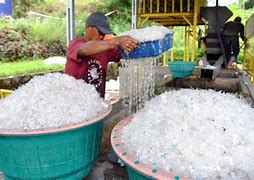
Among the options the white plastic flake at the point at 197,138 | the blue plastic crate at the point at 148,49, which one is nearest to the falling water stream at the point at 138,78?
the blue plastic crate at the point at 148,49

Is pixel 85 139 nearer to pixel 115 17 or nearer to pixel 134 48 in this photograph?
pixel 134 48

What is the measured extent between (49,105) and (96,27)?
752 millimetres

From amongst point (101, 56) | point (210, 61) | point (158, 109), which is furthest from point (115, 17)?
point (158, 109)

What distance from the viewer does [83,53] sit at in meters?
1.86

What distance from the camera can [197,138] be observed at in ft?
3.63

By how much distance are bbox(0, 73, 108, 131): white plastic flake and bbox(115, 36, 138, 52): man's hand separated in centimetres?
35

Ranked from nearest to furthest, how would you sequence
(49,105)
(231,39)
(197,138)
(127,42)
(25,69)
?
(197,138)
(49,105)
(127,42)
(231,39)
(25,69)

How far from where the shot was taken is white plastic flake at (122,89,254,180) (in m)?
1.01

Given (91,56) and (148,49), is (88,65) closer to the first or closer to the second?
(91,56)

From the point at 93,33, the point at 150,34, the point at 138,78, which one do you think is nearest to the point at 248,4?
the point at 138,78

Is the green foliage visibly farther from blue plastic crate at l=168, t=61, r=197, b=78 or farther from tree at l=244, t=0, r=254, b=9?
tree at l=244, t=0, r=254, b=9

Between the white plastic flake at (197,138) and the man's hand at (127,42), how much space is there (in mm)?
443

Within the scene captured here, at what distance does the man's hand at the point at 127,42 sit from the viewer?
1.66m

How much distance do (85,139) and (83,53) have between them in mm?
574
